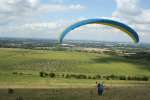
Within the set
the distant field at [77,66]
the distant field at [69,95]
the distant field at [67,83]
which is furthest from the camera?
the distant field at [77,66]

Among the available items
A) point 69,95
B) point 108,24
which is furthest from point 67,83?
point 108,24

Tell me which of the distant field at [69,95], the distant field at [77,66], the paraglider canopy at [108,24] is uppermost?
the paraglider canopy at [108,24]

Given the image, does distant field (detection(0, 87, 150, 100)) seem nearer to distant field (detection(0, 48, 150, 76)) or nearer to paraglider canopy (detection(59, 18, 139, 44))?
paraglider canopy (detection(59, 18, 139, 44))

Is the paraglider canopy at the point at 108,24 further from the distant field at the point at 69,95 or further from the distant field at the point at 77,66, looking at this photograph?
the distant field at the point at 77,66

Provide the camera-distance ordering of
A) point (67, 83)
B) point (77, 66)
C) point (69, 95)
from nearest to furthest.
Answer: point (69, 95), point (67, 83), point (77, 66)

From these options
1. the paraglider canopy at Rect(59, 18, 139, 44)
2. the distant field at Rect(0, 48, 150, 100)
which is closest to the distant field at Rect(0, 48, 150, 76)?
the distant field at Rect(0, 48, 150, 100)

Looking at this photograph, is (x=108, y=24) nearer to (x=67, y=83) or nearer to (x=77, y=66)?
(x=67, y=83)

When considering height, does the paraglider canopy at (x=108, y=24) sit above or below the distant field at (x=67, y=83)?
above

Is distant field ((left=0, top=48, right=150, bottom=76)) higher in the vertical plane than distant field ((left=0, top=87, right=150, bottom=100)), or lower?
lower

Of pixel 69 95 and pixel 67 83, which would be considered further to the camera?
pixel 67 83

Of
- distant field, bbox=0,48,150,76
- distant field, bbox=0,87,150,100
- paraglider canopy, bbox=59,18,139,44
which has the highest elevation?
paraglider canopy, bbox=59,18,139,44

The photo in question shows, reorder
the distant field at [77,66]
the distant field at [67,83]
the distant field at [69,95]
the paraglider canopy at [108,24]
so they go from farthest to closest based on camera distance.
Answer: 1. the distant field at [77,66]
2. the distant field at [67,83]
3. the paraglider canopy at [108,24]
4. the distant field at [69,95]

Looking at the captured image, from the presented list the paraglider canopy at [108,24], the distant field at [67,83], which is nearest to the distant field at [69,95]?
the distant field at [67,83]
